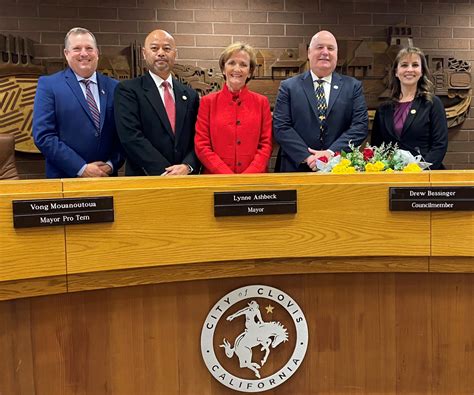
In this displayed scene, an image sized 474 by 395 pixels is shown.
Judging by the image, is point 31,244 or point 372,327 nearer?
point 31,244

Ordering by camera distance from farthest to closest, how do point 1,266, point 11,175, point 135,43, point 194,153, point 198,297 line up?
point 135,43 < point 11,175 < point 194,153 < point 198,297 < point 1,266

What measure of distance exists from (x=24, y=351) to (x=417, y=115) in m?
2.12

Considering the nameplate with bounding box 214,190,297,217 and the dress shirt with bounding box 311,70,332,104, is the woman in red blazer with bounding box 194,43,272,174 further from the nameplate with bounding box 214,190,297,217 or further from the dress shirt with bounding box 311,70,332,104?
the nameplate with bounding box 214,190,297,217

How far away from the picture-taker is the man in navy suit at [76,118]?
245 centimetres

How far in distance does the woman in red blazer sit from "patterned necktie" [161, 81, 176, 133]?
0.12m

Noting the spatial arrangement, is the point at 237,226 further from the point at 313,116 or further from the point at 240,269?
the point at 313,116

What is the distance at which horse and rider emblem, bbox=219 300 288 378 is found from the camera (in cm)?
164

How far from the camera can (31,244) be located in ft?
4.66

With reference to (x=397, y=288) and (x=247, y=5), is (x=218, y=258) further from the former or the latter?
(x=247, y=5)

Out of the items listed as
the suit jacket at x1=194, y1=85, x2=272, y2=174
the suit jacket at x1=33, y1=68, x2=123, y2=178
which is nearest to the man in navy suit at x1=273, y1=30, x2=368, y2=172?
the suit jacket at x1=194, y1=85, x2=272, y2=174

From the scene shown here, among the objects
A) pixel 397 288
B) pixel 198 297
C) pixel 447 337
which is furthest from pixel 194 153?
pixel 447 337

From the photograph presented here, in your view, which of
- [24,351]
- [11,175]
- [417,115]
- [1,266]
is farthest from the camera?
[11,175]

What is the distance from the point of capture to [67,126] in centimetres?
251

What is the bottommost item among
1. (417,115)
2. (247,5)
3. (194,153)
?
(194,153)
